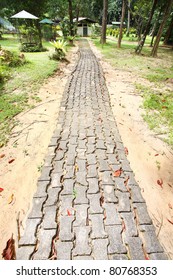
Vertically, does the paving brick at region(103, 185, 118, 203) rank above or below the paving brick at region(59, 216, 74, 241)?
below

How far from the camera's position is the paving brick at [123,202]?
2.19 m

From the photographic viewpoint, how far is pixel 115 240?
185 centimetres

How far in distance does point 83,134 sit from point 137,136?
51.0 inches

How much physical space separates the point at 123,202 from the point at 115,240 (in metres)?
0.54

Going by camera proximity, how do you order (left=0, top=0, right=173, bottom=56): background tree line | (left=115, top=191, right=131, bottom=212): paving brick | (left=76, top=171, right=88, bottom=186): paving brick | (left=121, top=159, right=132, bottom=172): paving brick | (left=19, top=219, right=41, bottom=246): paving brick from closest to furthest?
(left=19, top=219, right=41, bottom=246): paving brick → (left=115, top=191, right=131, bottom=212): paving brick → (left=76, top=171, right=88, bottom=186): paving brick → (left=121, top=159, right=132, bottom=172): paving brick → (left=0, top=0, right=173, bottom=56): background tree line

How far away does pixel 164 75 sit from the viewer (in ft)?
27.5

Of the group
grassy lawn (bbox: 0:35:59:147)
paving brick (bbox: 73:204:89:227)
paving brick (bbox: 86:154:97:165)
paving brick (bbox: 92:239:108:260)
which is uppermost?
paving brick (bbox: 92:239:108:260)

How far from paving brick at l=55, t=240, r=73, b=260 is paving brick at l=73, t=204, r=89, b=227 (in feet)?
0.76

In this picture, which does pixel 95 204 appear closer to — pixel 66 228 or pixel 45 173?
pixel 66 228

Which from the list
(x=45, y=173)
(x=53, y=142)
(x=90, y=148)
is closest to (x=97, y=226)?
(x=45, y=173)

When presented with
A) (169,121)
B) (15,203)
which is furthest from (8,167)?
(169,121)

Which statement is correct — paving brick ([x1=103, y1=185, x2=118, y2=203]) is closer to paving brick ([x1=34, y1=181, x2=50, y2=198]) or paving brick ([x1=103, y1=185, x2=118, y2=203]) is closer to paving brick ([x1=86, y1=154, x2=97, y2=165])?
paving brick ([x1=86, y1=154, x2=97, y2=165])

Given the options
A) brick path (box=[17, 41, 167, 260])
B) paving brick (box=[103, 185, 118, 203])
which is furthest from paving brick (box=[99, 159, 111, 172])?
paving brick (box=[103, 185, 118, 203])

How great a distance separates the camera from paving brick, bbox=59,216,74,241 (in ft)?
6.11
